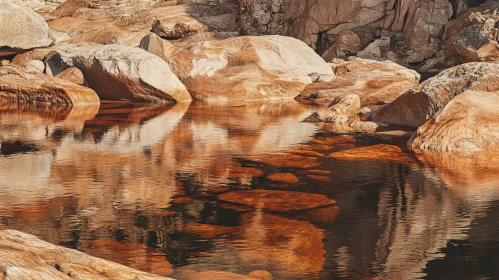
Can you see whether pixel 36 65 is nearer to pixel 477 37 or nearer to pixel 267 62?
pixel 267 62

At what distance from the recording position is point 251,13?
25.2m

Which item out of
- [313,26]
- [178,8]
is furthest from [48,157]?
[178,8]

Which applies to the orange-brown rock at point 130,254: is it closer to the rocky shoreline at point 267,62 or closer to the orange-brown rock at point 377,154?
the rocky shoreline at point 267,62

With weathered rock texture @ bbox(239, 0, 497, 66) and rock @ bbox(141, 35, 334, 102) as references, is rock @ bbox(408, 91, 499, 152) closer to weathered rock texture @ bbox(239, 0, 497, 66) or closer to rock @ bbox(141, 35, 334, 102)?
rock @ bbox(141, 35, 334, 102)

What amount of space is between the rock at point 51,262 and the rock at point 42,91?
1087 cm

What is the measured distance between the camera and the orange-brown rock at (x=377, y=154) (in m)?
8.03

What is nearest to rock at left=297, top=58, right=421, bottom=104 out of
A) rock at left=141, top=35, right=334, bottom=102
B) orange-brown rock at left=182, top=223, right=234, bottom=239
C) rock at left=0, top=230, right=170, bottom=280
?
rock at left=141, top=35, right=334, bottom=102

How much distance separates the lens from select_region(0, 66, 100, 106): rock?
1392cm

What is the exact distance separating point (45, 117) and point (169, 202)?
648 cm

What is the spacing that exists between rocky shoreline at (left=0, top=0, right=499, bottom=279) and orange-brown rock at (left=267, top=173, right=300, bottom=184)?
223cm

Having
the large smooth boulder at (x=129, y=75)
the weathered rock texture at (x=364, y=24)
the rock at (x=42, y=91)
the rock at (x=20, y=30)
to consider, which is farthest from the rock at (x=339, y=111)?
the weathered rock texture at (x=364, y=24)

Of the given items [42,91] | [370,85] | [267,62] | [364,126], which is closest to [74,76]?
[42,91]

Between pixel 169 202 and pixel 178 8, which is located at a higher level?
pixel 178 8

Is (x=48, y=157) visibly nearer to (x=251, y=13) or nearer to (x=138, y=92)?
(x=138, y=92)
